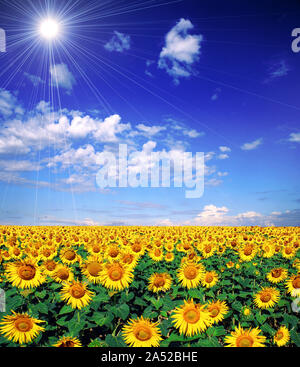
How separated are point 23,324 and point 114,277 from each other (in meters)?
1.61

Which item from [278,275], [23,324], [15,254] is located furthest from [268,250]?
[15,254]

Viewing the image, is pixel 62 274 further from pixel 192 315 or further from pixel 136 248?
pixel 192 315

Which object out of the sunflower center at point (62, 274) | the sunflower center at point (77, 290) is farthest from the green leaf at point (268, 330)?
the sunflower center at point (62, 274)

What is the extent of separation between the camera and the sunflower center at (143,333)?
126 inches

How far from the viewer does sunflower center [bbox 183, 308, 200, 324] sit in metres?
3.31

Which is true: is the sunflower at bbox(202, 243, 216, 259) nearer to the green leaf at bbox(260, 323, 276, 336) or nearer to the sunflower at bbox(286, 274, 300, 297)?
the sunflower at bbox(286, 274, 300, 297)

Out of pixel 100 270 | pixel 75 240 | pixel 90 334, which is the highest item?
→ pixel 75 240

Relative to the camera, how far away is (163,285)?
17.0ft

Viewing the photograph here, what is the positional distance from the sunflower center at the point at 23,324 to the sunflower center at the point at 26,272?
1392mm

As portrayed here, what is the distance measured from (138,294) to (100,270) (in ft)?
7.04

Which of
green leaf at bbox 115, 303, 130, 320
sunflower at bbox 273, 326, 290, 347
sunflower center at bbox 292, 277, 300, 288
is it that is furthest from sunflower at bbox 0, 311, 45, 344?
sunflower center at bbox 292, 277, 300, 288

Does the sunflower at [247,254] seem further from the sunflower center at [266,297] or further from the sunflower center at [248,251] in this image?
the sunflower center at [266,297]
